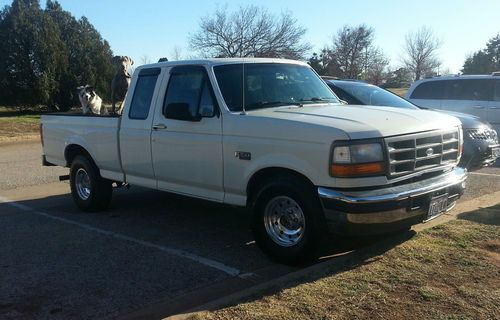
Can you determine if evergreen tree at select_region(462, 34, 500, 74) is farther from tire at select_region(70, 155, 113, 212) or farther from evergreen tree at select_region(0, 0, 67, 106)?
tire at select_region(70, 155, 113, 212)

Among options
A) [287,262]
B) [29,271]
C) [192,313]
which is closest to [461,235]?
[287,262]

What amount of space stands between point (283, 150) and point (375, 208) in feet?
3.25

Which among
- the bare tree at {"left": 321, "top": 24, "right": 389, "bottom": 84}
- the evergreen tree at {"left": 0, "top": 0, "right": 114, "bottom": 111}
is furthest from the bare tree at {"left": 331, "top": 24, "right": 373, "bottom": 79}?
the evergreen tree at {"left": 0, "top": 0, "right": 114, "bottom": 111}

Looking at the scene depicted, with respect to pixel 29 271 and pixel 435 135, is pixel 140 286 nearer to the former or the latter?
pixel 29 271

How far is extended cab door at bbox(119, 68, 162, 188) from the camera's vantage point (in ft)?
21.7

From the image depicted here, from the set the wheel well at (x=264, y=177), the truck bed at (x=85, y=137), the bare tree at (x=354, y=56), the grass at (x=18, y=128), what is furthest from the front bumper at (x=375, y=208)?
the bare tree at (x=354, y=56)

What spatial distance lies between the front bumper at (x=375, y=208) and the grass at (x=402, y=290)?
41cm

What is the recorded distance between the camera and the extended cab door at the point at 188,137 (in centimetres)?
577

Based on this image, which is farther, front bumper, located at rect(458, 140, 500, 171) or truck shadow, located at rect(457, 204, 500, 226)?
front bumper, located at rect(458, 140, 500, 171)

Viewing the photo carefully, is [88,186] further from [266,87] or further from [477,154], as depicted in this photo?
[477,154]

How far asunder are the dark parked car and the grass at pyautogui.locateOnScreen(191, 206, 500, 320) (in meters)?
3.68

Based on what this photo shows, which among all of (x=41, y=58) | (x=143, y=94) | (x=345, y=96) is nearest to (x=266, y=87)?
(x=143, y=94)

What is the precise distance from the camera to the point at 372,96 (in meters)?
9.34

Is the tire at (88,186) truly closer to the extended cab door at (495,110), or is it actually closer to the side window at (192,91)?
the side window at (192,91)
